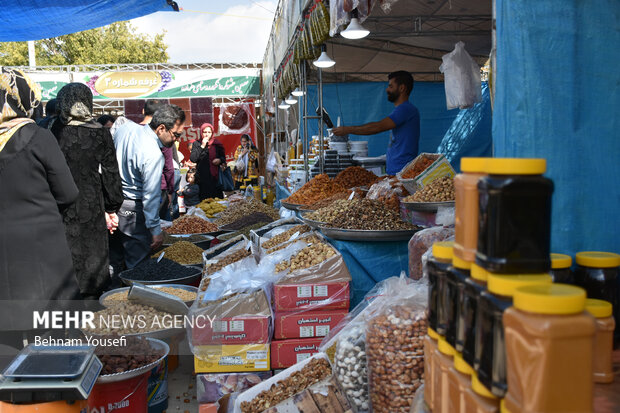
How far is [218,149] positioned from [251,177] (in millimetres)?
3645

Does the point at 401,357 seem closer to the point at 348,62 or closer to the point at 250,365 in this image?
the point at 250,365

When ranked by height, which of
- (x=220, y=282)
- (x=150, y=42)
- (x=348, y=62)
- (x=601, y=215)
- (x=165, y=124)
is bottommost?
(x=220, y=282)

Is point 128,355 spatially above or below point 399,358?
below

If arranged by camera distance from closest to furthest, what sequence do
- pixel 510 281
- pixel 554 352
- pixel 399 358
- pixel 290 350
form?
pixel 554 352
pixel 510 281
pixel 399 358
pixel 290 350

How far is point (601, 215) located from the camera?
1532 millimetres

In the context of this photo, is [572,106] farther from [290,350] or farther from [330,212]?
[330,212]

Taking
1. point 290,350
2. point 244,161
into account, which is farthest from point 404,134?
point 244,161

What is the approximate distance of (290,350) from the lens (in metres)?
2.64

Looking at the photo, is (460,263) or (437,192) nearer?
(460,263)

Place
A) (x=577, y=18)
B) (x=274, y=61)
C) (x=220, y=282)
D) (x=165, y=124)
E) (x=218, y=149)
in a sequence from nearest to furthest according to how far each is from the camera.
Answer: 1. (x=577, y=18)
2. (x=220, y=282)
3. (x=165, y=124)
4. (x=218, y=149)
5. (x=274, y=61)

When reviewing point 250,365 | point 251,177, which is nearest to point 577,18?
point 250,365

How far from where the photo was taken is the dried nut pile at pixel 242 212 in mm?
6127

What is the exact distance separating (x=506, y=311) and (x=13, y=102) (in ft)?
8.57

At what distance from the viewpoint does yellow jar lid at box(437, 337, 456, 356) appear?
115 cm
